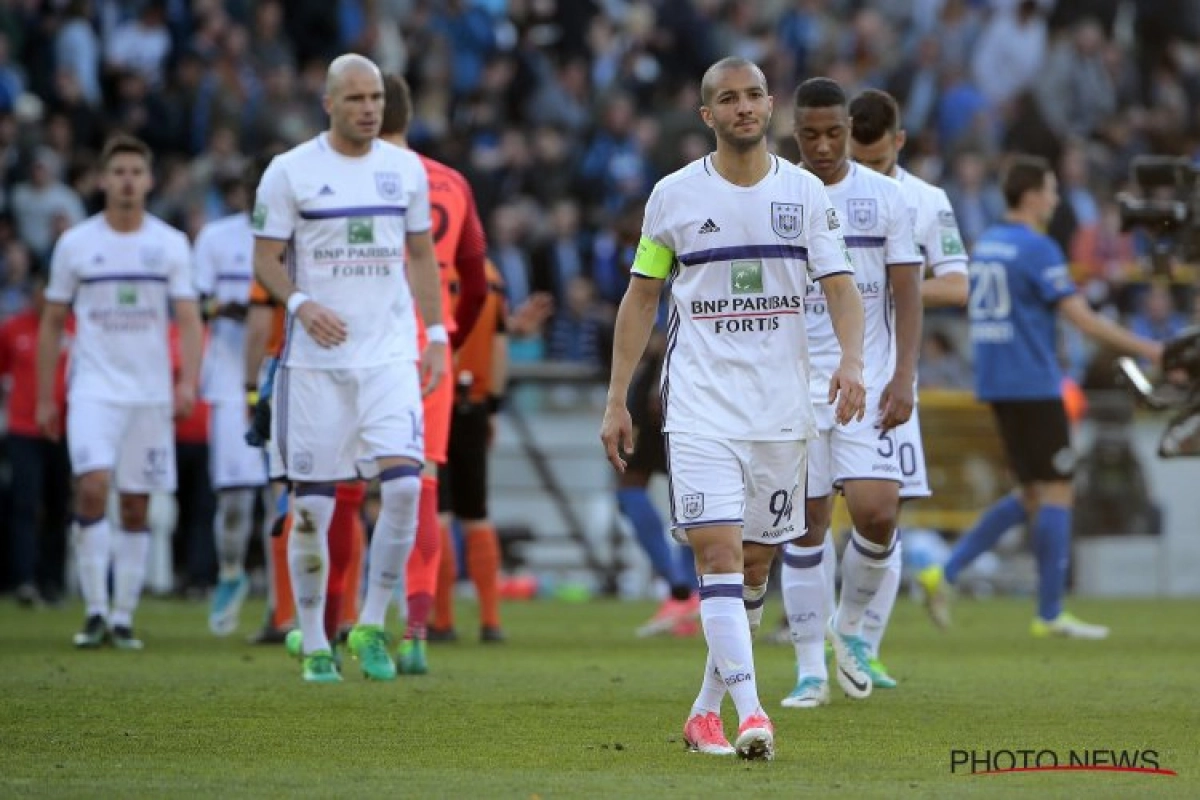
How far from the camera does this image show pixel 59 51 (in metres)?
23.5

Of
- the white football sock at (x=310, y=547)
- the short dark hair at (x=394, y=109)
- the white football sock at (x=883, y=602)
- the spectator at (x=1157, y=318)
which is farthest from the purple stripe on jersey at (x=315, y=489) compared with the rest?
the spectator at (x=1157, y=318)

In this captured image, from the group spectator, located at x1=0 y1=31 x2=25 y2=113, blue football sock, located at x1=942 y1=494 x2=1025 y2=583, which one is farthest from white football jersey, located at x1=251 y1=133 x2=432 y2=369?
spectator, located at x1=0 y1=31 x2=25 y2=113

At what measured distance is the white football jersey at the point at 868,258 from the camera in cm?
996

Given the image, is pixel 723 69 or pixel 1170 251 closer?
pixel 723 69

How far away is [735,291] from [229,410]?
306 inches

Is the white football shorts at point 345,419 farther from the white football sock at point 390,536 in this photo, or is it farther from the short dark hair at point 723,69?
the short dark hair at point 723,69

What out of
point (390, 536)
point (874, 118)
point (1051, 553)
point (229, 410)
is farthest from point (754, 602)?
point (229, 410)

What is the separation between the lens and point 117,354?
45.3ft

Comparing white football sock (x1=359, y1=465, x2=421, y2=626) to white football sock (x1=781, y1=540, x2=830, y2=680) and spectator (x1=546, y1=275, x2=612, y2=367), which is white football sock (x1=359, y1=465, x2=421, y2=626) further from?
spectator (x1=546, y1=275, x2=612, y2=367)

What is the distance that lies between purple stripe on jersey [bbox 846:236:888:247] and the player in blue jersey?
4.98m

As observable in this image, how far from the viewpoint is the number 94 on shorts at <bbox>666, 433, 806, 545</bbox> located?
7.96 meters

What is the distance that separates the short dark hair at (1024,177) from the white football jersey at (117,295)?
502 cm

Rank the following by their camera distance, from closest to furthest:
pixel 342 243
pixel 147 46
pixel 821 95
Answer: pixel 821 95, pixel 342 243, pixel 147 46

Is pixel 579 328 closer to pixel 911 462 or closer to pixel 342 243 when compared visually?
pixel 342 243
